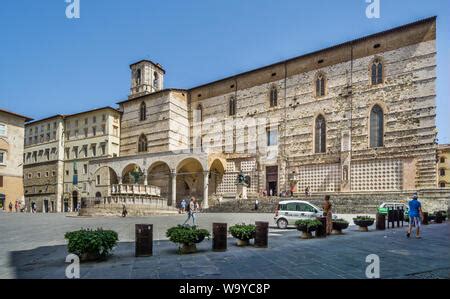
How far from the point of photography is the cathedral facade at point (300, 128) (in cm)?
2889

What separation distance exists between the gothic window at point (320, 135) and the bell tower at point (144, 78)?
25972 millimetres

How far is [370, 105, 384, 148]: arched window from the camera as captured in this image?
3059 centimetres

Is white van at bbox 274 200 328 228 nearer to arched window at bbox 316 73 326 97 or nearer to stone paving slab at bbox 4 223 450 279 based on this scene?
stone paving slab at bbox 4 223 450 279

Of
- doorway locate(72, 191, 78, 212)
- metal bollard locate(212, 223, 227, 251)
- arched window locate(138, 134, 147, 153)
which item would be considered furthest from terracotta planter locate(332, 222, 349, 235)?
doorway locate(72, 191, 78, 212)

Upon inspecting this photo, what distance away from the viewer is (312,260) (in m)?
7.61

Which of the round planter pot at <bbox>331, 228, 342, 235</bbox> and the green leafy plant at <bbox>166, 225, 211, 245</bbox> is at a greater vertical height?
the green leafy plant at <bbox>166, 225, 211, 245</bbox>

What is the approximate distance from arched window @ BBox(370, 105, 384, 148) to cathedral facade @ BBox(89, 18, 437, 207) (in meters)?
0.09

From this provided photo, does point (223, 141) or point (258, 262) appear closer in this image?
Answer: point (258, 262)

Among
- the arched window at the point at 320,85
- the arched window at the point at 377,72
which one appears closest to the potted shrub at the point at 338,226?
the arched window at the point at 377,72

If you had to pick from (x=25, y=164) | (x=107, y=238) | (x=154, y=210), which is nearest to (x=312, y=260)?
(x=107, y=238)

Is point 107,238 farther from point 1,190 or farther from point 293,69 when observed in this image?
point 1,190

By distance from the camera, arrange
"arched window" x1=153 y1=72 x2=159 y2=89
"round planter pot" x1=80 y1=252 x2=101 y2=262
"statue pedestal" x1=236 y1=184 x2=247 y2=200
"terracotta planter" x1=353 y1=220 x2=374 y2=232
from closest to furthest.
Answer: "round planter pot" x1=80 y1=252 x2=101 y2=262 → "terracotta planter" x1=353 y1=220 x2=374 y2=232 → "statue pedestal" x1=236 y1=184 x2=247 y2=200 → "arched window" x1=153 y1=72 x2=159 y2=89

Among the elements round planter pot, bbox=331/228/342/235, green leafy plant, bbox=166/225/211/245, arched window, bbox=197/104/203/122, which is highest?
arched window, bbox=197/104/203/122

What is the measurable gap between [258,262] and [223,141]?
33453 mm
